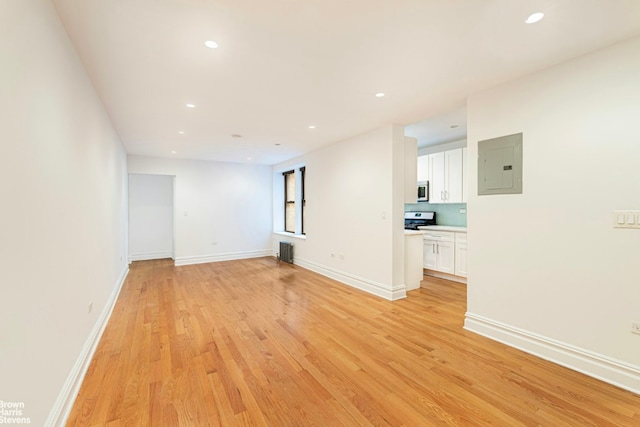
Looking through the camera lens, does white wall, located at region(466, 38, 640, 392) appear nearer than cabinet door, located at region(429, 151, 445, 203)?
Yes

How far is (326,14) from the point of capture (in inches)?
69.9

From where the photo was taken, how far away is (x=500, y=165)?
2.79m

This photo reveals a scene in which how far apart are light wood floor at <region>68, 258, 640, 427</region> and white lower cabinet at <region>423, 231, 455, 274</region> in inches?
56.0

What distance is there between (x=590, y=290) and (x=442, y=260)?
293cm

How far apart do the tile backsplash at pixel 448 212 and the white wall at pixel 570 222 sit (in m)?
2.78

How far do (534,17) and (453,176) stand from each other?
3.65 metres

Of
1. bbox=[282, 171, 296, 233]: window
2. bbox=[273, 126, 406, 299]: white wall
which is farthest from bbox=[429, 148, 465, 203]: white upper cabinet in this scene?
bbox=[282, 171, 296, 233]: window

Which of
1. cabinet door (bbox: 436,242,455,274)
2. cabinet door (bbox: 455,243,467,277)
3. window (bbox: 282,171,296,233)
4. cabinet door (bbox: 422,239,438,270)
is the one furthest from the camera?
window (bbox: 282,171,296,233)

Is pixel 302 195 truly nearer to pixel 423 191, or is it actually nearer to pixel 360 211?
pixel 360 211

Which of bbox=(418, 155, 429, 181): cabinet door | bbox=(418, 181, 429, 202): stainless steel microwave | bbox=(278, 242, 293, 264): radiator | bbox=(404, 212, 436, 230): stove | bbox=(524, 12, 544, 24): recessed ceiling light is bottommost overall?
bbox=(278, 242, 293, 264): radiator

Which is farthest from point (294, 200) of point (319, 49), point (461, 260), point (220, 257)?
point (319, 49)

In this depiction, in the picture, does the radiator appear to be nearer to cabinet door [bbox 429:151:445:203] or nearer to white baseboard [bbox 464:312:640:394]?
cabinet door [bbox 429:151:445:203]

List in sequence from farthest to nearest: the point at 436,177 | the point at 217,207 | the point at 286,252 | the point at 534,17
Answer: the point at 217,207
the point at 286,252
the point at 436,177
the point at 534,17

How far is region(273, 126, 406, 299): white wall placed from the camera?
13.5 feet
